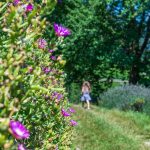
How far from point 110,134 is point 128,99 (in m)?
11.0

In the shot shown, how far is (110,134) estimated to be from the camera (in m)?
13.8

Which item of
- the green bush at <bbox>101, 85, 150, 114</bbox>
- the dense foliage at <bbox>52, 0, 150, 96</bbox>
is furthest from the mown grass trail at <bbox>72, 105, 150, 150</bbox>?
the dense foliage at <bbox>52, 0, 150, 96</bbox>

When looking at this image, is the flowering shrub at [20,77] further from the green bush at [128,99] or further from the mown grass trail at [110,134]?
the green bush at [128,99]

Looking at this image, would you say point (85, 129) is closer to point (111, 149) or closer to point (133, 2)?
point (111, 149)

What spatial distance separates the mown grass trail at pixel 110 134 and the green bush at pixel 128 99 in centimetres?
361

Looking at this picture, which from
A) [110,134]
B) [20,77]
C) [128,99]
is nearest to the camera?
[20,77]

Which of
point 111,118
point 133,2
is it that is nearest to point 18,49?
point 111,118

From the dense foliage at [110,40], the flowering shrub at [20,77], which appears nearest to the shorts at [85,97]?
the dense foliage at [110,40]

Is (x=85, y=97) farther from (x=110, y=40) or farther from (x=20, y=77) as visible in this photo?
(x=20, y=77)

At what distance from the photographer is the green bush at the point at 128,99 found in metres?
23.1

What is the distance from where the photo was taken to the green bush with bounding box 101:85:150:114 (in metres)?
23.1

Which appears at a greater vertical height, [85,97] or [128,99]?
[128,99]

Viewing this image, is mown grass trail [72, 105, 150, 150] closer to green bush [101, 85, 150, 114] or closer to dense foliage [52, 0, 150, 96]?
A: green bush [101, 85, 150, 114]

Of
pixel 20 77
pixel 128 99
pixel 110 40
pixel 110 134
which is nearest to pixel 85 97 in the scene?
pixel 128 99
